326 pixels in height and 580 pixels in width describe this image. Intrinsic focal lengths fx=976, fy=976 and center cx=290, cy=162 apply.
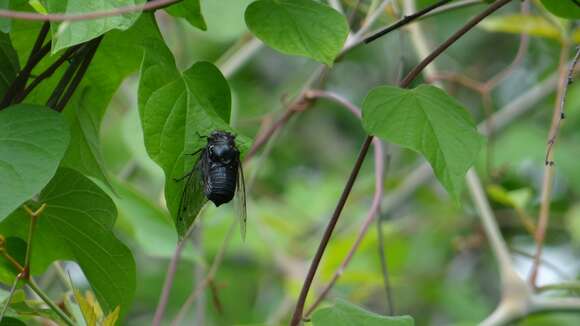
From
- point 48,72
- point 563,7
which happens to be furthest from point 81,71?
point 563,7

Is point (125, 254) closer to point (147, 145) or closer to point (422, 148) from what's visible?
point (147, 145)

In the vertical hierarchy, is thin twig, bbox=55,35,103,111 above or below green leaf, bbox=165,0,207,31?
below

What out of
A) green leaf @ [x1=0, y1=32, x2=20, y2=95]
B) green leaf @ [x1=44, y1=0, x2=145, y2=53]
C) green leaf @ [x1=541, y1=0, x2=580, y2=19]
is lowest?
green leaf @ [x1=0, y1=32, x2=20, y2=95]

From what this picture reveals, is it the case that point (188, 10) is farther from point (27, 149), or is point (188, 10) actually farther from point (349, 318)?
point (349, 318)

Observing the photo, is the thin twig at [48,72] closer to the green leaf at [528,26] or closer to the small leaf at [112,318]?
the small leaf at [112,318]

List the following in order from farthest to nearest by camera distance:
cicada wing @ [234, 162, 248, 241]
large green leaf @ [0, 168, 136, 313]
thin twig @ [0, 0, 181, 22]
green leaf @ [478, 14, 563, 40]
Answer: green leaf @ [478, 14, 563, 40]
cicada wing @ [234, 162, 248, 241]
large green leaf @ [0, 168, 136, 313]
thin twig @ [0, 0, 181, 22]

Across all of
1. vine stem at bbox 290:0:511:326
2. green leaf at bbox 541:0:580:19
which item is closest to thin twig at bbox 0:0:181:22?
vine stem at bbox 290:0:511:326

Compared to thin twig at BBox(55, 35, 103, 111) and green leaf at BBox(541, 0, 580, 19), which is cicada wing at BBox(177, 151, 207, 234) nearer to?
thin twig at BBox(55, 35, 103, 111)
